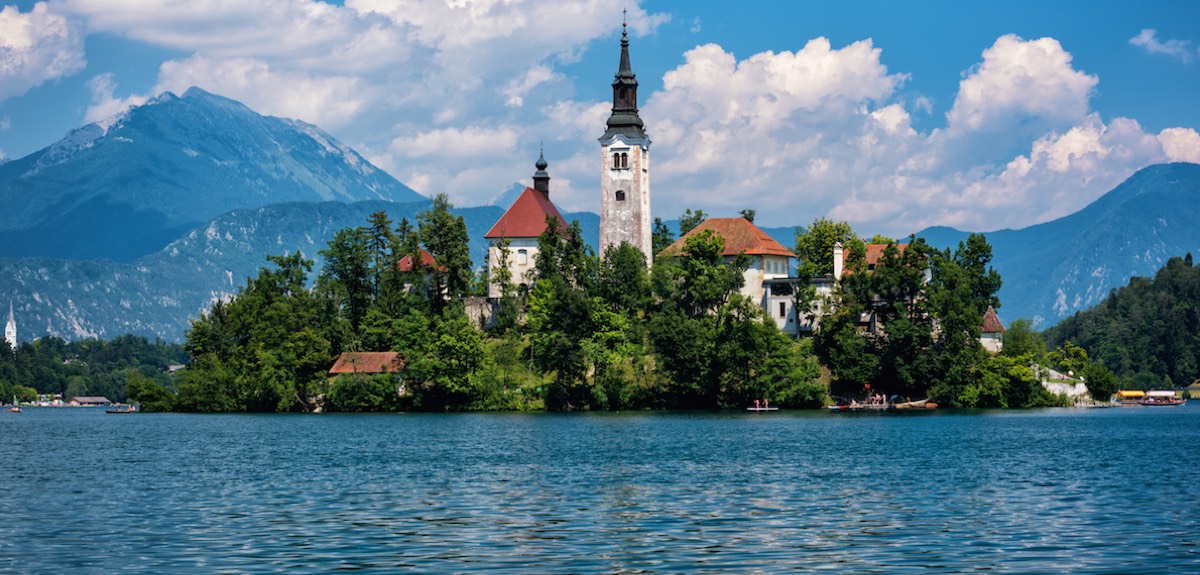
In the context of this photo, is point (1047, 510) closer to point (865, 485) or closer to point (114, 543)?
point (865, 485)

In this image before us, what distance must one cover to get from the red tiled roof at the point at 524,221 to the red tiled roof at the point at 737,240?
10743 millimetres

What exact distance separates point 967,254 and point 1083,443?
5318cm

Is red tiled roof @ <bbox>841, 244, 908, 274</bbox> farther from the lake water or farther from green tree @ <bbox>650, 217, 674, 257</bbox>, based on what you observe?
the lake water

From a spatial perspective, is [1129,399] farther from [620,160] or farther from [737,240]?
[620,160]

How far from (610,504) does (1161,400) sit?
130305mm

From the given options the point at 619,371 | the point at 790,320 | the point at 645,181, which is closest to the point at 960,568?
the point at 619,371

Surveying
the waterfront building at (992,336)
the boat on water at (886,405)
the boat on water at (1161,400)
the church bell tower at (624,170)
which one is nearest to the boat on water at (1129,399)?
the boat on water at (1161,400)

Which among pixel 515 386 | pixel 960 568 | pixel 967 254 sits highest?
pixel 967 254

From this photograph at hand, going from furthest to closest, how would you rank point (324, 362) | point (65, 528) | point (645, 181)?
point (645, 181) → point (324, 362) → point (65, 528)

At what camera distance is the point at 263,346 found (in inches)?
4461

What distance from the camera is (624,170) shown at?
121812 millimetres

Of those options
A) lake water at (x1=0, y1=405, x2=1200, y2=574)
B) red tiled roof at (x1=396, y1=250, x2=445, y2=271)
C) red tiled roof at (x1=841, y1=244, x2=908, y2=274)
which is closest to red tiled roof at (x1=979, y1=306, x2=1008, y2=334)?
red tiled roof at (x1=841, y1=244, x2=908, y2=274)

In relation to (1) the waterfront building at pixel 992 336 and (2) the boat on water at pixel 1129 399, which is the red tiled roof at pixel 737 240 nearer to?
(1) the waterfront building at pixel 992 336

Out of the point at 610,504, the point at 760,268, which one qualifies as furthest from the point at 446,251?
the point at 610,504
